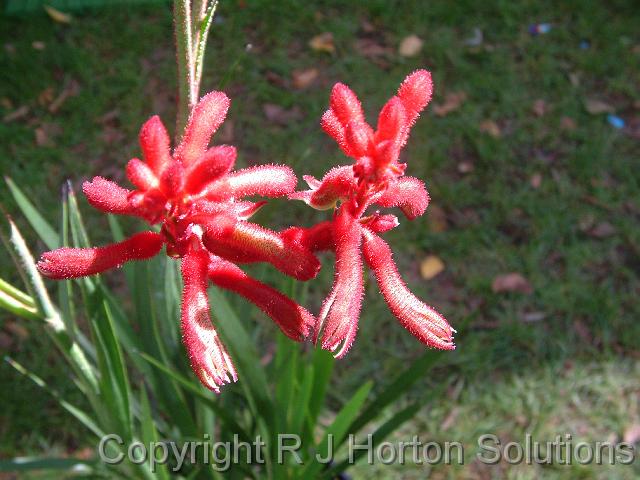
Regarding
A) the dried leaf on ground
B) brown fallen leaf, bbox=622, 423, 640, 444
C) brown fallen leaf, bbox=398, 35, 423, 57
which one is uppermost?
the dried leaf on ground

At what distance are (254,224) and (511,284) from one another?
1.69 metres

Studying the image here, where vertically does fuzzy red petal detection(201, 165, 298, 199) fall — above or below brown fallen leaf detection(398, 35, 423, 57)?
above

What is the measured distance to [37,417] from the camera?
1867 mm

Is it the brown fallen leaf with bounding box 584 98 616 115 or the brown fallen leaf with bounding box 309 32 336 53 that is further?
the brown fallen leaf with bounding box 309 32 336 53

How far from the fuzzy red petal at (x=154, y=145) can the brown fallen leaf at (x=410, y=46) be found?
2.38 m

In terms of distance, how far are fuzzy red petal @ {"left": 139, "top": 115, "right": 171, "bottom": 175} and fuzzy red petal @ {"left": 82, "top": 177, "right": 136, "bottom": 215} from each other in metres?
0.04

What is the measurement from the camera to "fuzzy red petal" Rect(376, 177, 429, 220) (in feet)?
2.26

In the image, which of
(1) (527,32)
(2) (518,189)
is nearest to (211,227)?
(2) (518,189)

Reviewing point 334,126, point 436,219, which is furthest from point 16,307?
point 436,219

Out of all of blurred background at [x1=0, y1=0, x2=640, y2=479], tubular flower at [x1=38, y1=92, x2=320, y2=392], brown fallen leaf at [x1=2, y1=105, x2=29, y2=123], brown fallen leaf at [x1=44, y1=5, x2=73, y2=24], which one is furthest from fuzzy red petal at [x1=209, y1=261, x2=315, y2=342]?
brown fallen leaf at [x1=44, y1=5, x2=73, y2=24]

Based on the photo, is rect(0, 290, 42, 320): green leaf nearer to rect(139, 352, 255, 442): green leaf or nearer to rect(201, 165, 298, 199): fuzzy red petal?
rect(139, 352, 255, 442): green leaf

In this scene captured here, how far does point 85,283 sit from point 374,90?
6.03 feet

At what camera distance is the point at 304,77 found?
2.69m

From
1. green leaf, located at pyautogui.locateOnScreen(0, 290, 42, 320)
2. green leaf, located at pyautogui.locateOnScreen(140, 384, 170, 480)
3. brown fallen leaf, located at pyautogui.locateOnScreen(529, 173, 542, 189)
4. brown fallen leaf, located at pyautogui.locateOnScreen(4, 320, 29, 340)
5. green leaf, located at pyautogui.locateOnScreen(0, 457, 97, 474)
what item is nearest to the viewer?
green leaf, located at pyautogui.locateOnScreen(0, 290, 42, 320)
